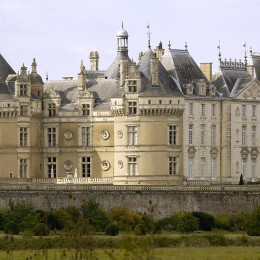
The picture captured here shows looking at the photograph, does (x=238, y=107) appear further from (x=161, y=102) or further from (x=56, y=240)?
(x=56, y=240)

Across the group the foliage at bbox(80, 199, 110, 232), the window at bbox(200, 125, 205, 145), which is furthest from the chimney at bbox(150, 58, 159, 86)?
the foliage at bbox(80, 199, 110, 232)

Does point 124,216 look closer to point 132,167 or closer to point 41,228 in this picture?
point 41,228

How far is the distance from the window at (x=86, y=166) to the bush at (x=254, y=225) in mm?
15732

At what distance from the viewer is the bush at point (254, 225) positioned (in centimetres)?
8875

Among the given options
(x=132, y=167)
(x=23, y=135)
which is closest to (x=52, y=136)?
(x=23, y=135)

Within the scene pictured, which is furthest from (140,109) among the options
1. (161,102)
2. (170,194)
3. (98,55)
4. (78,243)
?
(78,243)

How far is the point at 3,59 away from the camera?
344ft

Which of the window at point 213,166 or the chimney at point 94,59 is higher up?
the chimney at point 94,59

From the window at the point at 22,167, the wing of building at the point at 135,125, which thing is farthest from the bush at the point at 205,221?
the window at the point at 22,167

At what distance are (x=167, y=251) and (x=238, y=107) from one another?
1052 inches

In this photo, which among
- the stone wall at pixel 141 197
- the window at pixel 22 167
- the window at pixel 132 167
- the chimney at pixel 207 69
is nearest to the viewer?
the stone wall at pixel 141 197

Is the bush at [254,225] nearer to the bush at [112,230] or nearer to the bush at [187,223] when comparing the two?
the bush at [187,223]

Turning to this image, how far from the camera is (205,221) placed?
9181 cm

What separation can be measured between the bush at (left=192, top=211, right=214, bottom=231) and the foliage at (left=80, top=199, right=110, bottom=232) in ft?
16.0
